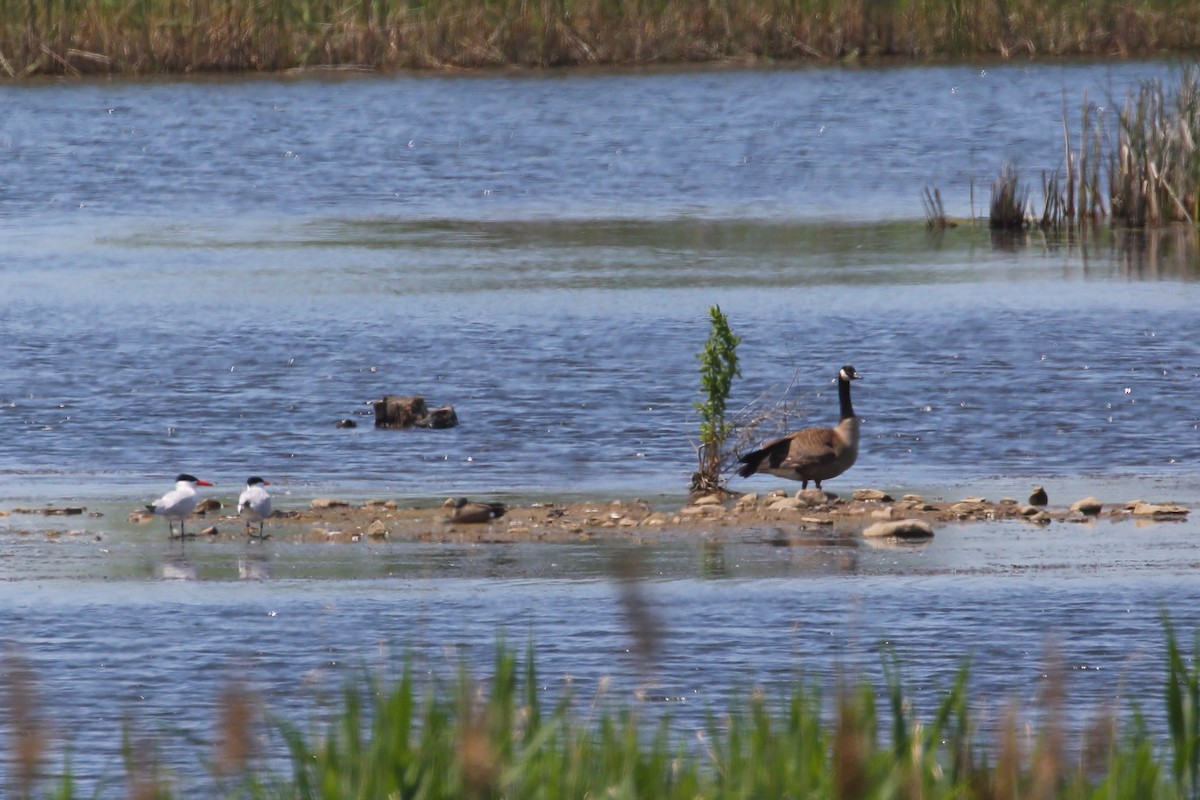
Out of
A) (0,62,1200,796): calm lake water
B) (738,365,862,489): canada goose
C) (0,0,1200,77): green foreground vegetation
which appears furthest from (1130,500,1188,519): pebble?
(0,0,1200,77): green foreground vegetation

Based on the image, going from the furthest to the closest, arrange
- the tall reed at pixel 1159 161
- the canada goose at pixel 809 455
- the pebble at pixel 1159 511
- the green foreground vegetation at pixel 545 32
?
the green foreground vegetation at pixel 545 32
the tall reed at pixel 1159 161
the canada goose at pixel 809 455
the pebble at pixel 1159 511

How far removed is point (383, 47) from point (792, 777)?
38.0m

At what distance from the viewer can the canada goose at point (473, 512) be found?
12.2 metres

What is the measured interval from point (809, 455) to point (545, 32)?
100 feet

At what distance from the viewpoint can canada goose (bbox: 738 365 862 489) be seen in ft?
42.8

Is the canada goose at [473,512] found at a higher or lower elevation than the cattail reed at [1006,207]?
lower

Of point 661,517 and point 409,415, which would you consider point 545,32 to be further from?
point 661,517

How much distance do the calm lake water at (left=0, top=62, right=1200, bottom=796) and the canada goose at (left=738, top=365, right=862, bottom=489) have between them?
0.73m

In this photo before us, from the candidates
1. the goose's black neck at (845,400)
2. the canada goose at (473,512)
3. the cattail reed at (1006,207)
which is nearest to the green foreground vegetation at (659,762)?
the canada goose at (473,512)

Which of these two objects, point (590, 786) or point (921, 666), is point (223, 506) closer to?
point (921, 666)

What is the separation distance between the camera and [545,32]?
42594 mm

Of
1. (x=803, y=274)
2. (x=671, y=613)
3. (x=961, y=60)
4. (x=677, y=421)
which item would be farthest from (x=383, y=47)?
(x=671, y=613)

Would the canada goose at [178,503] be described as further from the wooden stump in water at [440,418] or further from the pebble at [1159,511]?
the pebble at [1159,511]

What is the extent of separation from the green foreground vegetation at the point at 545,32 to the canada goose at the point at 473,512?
2991 centimetres
